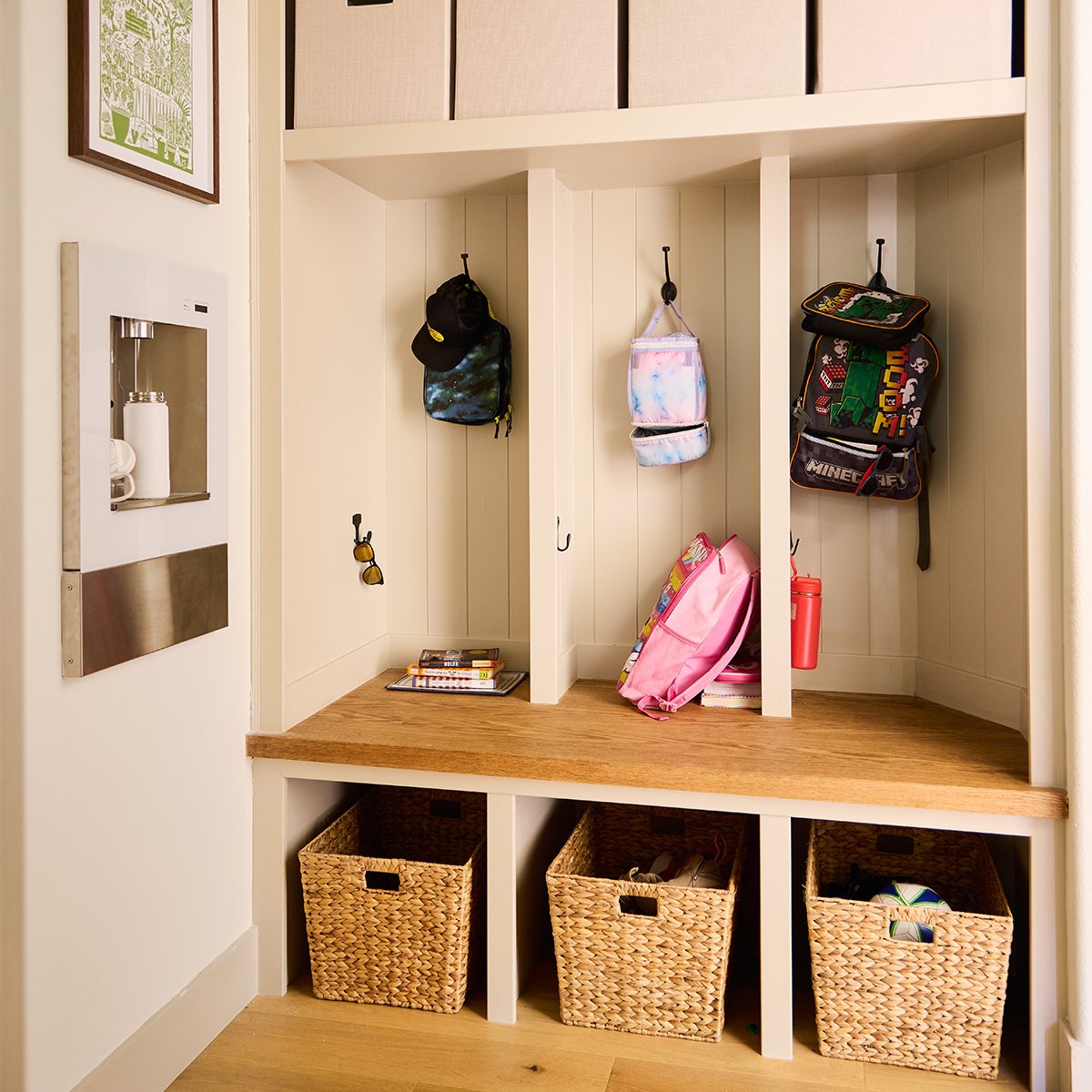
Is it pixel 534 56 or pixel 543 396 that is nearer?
pixel 534 56

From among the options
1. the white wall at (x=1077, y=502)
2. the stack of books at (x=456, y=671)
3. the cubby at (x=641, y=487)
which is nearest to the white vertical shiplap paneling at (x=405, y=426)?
the cubby at (x=641, y=487)

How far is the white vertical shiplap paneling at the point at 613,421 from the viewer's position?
288cm

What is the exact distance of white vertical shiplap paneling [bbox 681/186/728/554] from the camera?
282 centimetres

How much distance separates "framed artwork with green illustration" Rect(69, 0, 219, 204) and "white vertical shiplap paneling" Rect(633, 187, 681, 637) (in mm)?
1145

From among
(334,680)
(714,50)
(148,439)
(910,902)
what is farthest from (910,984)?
(714,50)

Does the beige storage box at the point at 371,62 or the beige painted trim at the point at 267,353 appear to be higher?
the beige storage box at the point at 371,62

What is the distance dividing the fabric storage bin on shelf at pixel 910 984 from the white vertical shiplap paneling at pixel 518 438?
1122 mm

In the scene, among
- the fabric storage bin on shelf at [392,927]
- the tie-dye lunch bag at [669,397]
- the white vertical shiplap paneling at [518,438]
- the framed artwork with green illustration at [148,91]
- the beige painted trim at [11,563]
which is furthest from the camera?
the white vertical shiplap paneling at [518,438]

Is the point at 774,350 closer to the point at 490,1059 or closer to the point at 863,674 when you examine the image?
the point at 863,674

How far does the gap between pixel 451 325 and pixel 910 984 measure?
188 centimetres

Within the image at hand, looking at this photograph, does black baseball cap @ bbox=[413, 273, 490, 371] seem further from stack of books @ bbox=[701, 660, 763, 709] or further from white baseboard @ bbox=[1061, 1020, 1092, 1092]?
white baseboard @ bbox=[1061, 1020, 1092, 1092]

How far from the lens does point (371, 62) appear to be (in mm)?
2418

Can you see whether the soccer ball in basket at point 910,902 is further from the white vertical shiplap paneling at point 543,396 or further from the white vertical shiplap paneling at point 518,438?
the white vertical shiplap paneling at point 518,438

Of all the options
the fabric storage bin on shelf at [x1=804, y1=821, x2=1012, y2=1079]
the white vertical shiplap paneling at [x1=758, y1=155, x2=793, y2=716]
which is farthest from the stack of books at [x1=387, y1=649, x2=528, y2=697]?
the fabric storage bin on shelf at [x1=804, y1=821, x2=1012, y2=1079]
